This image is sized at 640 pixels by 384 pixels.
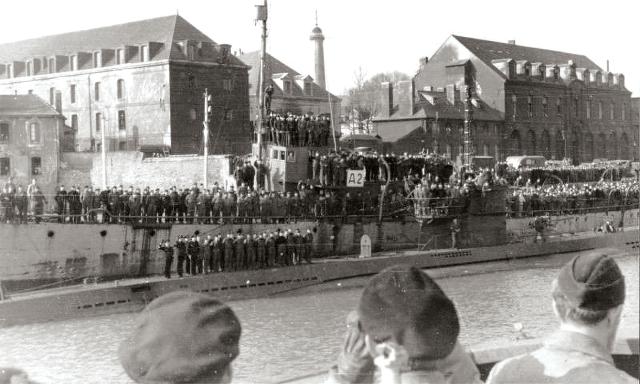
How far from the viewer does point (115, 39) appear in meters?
41.7

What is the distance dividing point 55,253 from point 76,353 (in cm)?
705

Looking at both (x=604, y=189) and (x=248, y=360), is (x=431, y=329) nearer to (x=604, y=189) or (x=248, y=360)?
(x=248, y=360)

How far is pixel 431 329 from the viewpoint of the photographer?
2.55m

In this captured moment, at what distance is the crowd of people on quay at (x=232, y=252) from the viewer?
2090cm

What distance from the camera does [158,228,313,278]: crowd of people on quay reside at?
68.6ft

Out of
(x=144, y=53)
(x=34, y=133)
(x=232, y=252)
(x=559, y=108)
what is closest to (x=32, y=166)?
(x=34, y=133)

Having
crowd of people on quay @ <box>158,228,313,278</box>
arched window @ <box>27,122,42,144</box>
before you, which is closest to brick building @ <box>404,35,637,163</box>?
crowd of people on quay @ <box>158,228,313,278</box>

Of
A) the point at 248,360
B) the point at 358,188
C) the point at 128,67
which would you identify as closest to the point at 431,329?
the point at 248,360

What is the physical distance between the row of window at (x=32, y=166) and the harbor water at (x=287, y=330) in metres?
20.5

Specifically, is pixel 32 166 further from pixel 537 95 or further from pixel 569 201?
pixel 537 95

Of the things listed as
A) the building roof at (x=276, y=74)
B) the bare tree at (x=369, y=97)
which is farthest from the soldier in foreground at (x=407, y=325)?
the bare tree at (x=369, y=97)

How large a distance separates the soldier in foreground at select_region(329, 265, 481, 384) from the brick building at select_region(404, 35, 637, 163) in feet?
87.2

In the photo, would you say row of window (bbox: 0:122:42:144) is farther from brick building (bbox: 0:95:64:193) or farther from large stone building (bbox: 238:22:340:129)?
large stone building (bbox: 238:22:340:129)

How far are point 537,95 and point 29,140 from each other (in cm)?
2664
